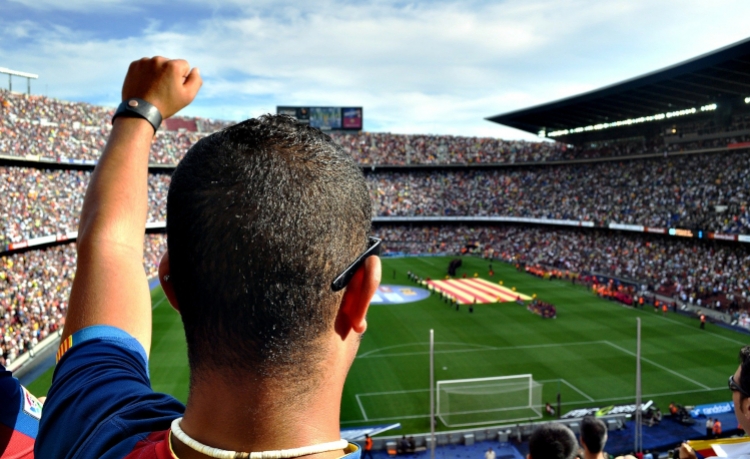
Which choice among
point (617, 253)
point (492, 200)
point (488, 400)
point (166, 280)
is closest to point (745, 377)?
point (166, 280)

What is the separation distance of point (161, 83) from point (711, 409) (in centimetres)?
2428

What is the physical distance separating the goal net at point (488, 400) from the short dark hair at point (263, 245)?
19794mm

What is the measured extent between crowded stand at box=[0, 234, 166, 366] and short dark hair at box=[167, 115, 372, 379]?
25.5 m

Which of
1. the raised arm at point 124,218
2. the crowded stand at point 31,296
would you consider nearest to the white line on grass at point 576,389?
the raised arm at point 124,218

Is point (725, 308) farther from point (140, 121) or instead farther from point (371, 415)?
point (140, 121)

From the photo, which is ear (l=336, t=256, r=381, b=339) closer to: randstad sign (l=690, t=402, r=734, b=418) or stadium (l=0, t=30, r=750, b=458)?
stadium (l=0, t=30, r=750, b=458)

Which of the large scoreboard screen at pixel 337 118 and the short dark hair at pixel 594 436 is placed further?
the large scoreboard screen at pixel 337 118

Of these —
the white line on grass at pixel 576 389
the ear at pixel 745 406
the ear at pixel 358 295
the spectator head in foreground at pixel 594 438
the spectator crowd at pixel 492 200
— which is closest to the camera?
the ear at pixel 358 295

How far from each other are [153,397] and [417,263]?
56821mm

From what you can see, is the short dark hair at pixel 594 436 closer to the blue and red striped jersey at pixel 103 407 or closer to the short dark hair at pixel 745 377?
the short dark hair at pixel 745 377

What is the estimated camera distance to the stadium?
71.4ft

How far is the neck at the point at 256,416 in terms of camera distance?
125 cm

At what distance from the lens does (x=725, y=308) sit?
34.4 meters

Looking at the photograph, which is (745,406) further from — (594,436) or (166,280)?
(166,280)
